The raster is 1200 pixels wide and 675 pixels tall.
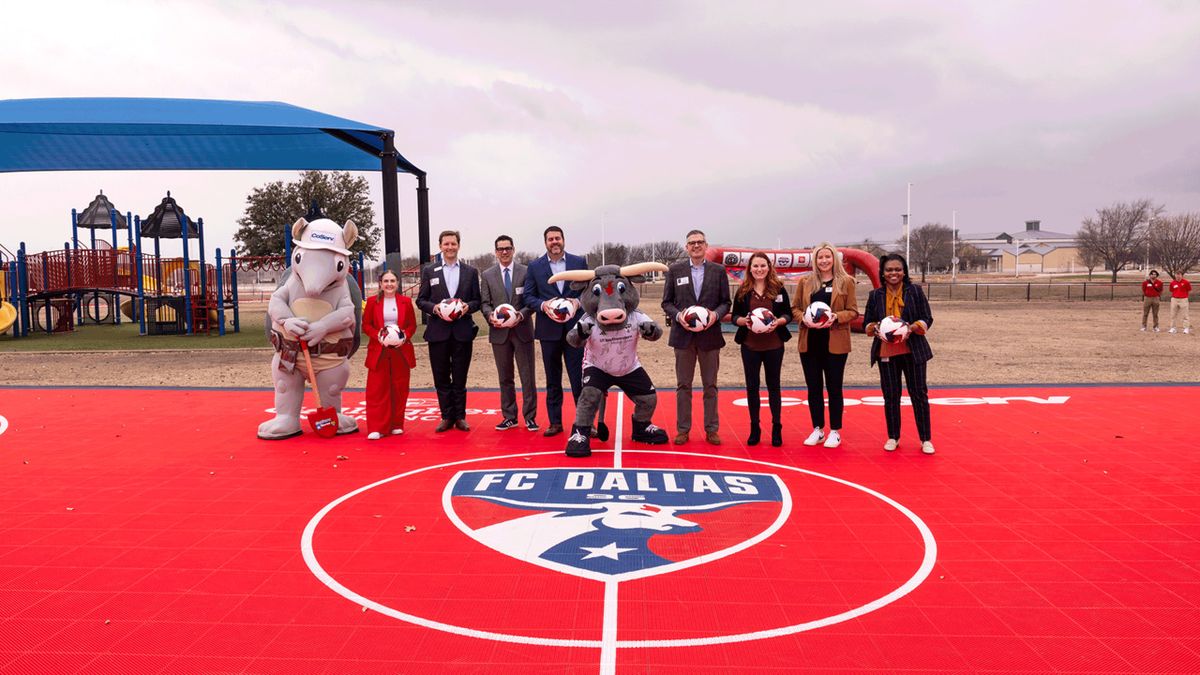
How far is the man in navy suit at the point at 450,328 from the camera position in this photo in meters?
7.38

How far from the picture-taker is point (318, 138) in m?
19.2

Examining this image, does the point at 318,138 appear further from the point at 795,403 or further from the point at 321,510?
the point at 321,510

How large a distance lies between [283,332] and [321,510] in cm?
261

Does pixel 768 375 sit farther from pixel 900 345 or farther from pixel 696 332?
pixel 900 345

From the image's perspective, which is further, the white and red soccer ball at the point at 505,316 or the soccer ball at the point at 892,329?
the white and red soccer ball at the point at 505,316

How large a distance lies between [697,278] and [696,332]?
500mm

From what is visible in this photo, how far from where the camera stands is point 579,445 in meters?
6.40

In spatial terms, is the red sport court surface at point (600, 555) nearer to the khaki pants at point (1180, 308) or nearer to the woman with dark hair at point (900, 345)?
the woman with dark hair at point (900, 345)

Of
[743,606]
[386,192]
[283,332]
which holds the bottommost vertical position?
[743,606]

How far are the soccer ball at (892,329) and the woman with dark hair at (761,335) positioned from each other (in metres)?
0.77

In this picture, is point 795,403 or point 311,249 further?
point 795,403

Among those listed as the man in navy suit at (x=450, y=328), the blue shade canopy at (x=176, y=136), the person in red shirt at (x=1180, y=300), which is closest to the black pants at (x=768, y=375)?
the man in navy suit at (x=450, y=328)

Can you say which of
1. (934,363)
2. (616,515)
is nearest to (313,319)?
(616,515)

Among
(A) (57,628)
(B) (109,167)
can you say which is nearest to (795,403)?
(A) (57,628)
